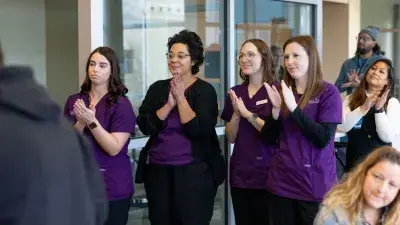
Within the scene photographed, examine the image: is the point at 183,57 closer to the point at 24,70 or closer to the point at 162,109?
the point at 162,109

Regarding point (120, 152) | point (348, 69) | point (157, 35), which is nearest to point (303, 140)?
point (120, 152)

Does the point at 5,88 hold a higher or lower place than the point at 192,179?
higher

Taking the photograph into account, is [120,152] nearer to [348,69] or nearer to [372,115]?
[372,115]

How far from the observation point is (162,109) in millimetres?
3531

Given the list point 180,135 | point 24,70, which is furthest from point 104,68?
point 24,70

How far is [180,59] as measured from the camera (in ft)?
11.8

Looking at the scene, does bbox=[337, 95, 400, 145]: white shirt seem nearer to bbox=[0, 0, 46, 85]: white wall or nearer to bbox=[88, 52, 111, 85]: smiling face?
bbox=[88, 52, 111, 85]: smiling face

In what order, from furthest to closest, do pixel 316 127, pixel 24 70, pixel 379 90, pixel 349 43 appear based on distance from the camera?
pixel 349 43, pixel 379 90, pixel 316 127, pixel 24 70

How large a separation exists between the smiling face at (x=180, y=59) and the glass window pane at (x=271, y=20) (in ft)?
5.06

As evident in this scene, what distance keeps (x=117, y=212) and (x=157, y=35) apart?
63.7 inches

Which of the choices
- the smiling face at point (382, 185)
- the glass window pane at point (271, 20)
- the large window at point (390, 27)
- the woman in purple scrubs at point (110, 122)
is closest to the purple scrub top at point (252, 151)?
the woman in purple scrubs at point (110, 122)

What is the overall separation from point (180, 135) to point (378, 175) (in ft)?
3.79

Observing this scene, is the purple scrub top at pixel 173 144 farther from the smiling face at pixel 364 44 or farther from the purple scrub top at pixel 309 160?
the smiling face at pixel 364 44

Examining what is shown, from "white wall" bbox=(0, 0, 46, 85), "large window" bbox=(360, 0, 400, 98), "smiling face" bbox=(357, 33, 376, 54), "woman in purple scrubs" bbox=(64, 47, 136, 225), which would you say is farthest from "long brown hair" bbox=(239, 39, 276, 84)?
"large window" bbox=(360, 0, 400, 98)
